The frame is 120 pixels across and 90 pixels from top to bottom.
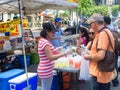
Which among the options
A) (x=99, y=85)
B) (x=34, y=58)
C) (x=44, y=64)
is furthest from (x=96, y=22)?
(x=34, y=58)

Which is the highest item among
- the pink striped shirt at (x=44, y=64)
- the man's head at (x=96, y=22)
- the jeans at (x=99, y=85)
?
the man's head at (x=96, y=22)

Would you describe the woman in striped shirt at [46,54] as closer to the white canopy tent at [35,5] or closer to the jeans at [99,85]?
the jeans at [99,85]

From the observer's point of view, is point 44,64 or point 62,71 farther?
point 62,71

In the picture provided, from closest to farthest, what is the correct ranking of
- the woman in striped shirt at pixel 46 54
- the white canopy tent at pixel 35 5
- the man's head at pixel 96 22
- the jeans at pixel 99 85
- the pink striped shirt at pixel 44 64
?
1. the man's head at pixel 96 22
2. the jeans at pixel 99 85
3. the woman in striped shirt at pixel 46 54
4. the pink striped shirt at pixel 44 64
5. the white canopy tent at pixel 35 5

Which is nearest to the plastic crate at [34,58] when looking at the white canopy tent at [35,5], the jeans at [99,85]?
the white canopy tent at [35,5]

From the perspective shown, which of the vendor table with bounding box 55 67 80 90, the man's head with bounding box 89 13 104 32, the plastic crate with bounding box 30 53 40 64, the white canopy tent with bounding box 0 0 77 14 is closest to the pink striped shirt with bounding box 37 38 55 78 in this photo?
the vendor table with bounding box 55 67 80 90

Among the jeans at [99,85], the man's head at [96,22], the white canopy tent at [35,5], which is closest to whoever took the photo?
the man's head at [96,22]

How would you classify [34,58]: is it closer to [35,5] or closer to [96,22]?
[35,5]

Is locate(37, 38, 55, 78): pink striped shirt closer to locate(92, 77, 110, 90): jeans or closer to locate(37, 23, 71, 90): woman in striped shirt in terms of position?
locate(37, 23, 71, 90): woman in striped shirt

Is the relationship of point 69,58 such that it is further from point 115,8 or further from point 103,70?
point 115,8

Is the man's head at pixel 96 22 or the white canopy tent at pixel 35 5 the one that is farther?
the white canopy tent at pixel 35 5

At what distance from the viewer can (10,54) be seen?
27.6 ft

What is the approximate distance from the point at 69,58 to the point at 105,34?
7.31ft

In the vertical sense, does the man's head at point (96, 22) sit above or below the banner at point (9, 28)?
→ above
